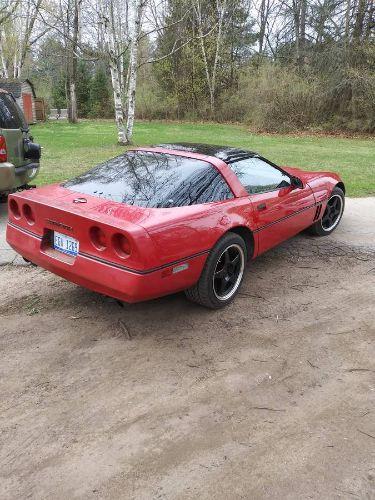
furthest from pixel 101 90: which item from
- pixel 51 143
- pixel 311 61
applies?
pixel 51 143

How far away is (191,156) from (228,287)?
47.7 inches

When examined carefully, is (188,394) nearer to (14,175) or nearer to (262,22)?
(14,175)

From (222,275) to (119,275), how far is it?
1.04 metres

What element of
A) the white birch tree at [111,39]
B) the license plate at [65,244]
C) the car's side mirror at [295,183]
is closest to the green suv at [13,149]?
the license plate at [65,244]

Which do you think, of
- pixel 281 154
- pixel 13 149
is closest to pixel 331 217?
pixel 13 149

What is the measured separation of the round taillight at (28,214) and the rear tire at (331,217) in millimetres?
3328

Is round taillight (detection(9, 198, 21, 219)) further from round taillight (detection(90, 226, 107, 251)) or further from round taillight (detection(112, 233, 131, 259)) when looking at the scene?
round taillight (detection(112, 233, 131, 259))

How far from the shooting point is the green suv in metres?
5.79

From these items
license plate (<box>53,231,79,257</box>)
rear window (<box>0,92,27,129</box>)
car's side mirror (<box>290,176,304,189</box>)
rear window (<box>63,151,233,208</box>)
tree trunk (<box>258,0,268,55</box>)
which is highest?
tree trunk (<box>258,0,268,55</box>)

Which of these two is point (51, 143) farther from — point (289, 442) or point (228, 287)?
point (289, 442)

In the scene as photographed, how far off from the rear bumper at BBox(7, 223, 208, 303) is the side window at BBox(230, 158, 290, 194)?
1037 mm

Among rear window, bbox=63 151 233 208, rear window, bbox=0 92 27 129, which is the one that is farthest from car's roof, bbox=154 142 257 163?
rear window, bbox=0 92 27 129

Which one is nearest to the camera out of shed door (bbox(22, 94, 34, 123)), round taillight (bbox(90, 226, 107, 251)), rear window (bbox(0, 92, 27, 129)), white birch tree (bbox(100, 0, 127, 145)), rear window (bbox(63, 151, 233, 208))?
round taillight (bbox(90, 226, 107, 251))

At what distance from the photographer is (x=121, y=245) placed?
2.96 metres
